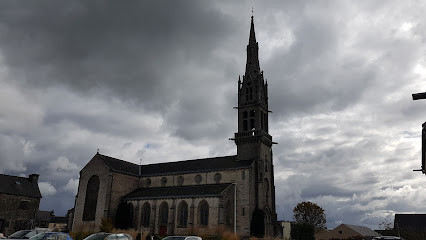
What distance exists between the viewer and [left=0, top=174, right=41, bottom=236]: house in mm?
52188

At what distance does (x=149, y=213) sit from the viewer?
50.9 meters

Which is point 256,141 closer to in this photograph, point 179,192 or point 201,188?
point 201,188

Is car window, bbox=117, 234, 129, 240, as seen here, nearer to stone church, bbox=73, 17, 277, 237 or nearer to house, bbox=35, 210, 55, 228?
stone church, bbox=73, 17, 277, 237

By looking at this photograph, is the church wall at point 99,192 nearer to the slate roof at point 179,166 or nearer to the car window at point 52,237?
the slate roof at point 179,166

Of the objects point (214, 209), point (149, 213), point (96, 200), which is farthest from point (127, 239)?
point (96, 200)

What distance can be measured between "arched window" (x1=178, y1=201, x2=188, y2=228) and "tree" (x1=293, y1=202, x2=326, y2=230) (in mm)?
39876

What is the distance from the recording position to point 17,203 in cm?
5438

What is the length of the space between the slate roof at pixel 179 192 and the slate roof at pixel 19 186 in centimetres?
1748

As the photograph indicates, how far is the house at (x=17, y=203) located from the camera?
5219 cm

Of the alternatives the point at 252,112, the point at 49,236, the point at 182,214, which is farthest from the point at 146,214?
the point at 49,236

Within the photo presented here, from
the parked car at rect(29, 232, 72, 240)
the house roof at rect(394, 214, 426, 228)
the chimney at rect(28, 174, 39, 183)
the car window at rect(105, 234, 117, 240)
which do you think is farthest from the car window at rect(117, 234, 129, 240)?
the house roof at rect(394, 214, 426, 228)

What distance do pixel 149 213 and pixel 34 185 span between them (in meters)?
24.8

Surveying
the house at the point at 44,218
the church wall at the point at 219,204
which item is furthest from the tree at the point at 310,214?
the house at the point at 44,218

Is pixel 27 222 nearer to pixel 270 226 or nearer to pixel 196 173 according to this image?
pixel 196 173
